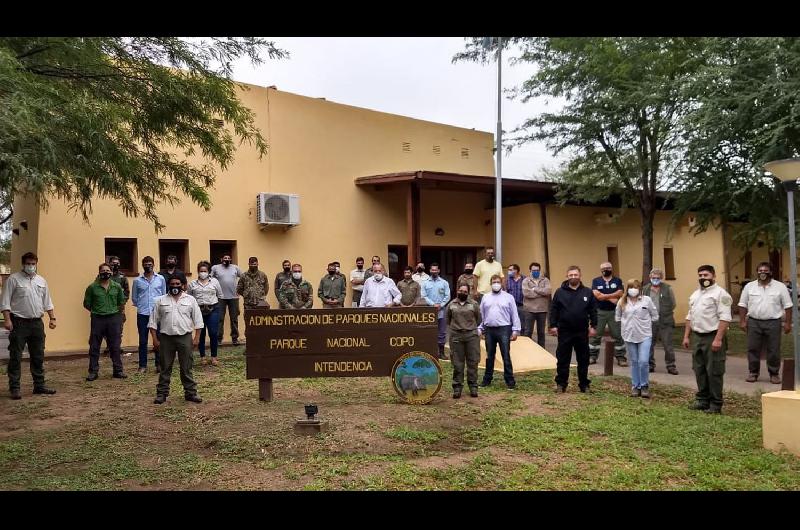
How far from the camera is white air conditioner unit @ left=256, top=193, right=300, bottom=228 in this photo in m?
16.6

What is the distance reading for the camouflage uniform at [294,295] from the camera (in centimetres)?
1435

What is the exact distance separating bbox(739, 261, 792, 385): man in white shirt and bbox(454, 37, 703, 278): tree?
15.3ft

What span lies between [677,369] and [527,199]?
9833 millimetres

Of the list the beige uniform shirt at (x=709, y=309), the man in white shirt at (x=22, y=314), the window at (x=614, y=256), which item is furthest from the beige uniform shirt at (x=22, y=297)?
the window at (x=614, y=256)

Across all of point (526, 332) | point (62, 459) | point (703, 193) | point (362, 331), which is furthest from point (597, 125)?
point (62, 459)

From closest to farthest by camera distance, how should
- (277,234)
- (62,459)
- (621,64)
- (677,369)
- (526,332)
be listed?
(62,459) < (677,369) < (526,332) < (621,64) < (277,234)

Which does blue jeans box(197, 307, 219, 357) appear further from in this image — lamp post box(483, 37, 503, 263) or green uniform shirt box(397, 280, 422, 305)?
lamp post box(483, 37, 503, 263)

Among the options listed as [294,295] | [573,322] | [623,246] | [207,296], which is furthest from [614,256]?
[207,296]

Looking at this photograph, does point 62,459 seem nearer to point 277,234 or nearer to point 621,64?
point 277,234

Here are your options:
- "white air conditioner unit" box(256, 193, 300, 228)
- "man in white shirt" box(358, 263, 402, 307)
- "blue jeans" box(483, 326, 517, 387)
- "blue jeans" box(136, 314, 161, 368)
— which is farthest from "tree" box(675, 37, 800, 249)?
"blue jeans" box(136, 314, 161, 368)

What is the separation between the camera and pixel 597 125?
1720 cm

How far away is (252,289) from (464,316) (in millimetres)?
5385

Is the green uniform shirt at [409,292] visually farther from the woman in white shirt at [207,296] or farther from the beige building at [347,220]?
the beige building at [347,220]

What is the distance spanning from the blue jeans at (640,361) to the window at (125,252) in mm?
10462
